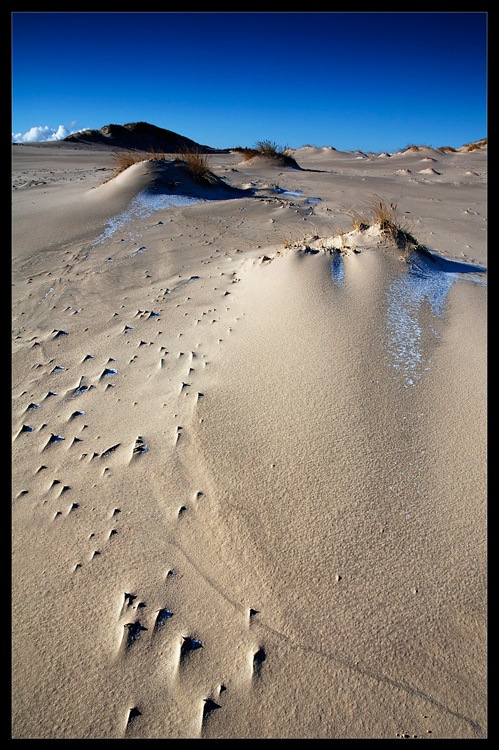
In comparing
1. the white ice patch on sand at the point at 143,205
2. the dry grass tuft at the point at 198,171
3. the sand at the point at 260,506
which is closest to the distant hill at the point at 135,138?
the dry grass tuft at the point at 198,171

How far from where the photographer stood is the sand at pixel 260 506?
100cm

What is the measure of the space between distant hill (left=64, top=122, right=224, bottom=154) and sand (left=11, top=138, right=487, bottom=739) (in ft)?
48.5

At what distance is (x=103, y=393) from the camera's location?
2.11m

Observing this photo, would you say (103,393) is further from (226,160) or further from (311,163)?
(311,163)

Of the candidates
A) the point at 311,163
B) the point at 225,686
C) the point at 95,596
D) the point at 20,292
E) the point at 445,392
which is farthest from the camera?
the point at 311,163

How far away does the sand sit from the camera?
1002mm

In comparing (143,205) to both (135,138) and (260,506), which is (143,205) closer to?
(260,506)

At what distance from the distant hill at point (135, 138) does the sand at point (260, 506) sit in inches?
582

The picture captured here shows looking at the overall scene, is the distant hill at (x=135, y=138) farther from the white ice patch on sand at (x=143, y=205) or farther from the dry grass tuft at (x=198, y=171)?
the white ice patch on sand at (x=143, y=205)

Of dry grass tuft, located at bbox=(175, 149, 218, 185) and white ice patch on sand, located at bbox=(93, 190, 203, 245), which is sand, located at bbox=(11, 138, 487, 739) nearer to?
white ice patch on sand, located at bbox=(93, 190, 203, 245)

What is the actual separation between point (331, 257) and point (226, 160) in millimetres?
9198

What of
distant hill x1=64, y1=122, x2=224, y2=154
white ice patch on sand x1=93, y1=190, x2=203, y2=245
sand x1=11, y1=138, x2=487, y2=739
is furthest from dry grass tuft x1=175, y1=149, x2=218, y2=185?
distant hill x1=64, y1=122, x2=224, y2=154

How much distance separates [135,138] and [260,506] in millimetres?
18646

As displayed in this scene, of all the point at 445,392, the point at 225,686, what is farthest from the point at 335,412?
the point at 225,686
